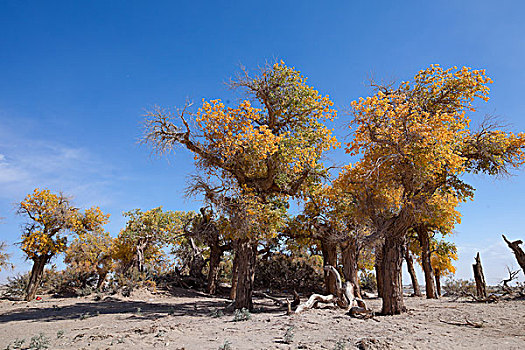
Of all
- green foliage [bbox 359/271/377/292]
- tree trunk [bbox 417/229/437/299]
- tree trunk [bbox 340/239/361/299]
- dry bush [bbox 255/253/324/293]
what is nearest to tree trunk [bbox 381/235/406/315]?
tree trunk [bbox 340/239/361/299]

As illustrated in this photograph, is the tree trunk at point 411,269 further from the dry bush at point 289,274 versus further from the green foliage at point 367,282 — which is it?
the dry bush at point 289,274

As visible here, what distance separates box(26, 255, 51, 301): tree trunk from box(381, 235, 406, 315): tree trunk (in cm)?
1882

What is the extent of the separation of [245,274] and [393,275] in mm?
5311

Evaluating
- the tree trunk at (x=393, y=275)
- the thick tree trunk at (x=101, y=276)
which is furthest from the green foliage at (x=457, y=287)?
the thick tree trunk at (x=101, y=276)

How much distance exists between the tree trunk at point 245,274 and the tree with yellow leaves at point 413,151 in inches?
185

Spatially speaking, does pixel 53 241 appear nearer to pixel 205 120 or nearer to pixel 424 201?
pixel 205 120

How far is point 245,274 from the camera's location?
12.2 meters

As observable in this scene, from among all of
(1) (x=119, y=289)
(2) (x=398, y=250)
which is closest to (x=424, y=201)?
(2) (x=398, y=250)

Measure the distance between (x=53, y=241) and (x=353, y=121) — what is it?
18409 mm

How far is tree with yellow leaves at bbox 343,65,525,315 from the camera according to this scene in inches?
386

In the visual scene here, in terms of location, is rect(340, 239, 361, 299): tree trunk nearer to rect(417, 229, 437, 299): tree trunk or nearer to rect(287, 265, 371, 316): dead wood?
rect(287, 265, 371, 316): dead wood

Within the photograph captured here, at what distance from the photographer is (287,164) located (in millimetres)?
12555

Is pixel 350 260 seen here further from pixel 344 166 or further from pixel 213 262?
pixel 213 262

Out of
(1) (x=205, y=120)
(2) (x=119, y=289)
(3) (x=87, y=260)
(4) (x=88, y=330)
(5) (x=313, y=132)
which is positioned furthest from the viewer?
(3) (x=87, y=260)
